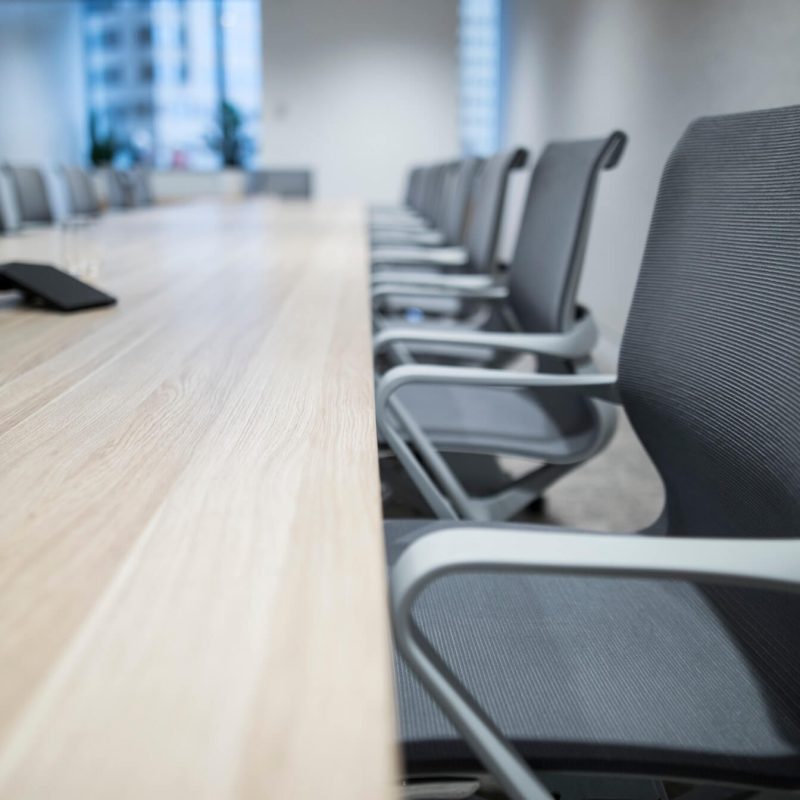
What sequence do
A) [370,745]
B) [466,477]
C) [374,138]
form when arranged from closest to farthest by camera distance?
[370,745] < [466,477] < [374,138]

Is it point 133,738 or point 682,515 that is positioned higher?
point 133,738

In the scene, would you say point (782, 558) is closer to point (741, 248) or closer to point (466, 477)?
point (741, 248)

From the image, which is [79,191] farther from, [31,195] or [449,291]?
[449,291]

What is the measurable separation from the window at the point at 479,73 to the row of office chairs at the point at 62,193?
3663 millimetres

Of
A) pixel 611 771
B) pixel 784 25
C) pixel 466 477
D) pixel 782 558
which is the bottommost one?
pixel 466 477

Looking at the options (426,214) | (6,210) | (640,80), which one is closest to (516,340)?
(6,210)

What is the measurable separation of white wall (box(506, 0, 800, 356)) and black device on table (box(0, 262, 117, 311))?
70.3 inches

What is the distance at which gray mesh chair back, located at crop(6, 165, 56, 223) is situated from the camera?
3828 mm

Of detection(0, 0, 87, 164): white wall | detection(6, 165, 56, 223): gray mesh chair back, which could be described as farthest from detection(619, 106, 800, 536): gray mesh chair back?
detection(0, 0, 87, 164): white wall

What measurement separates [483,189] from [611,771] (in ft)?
5.90

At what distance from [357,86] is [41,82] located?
9.15 ft

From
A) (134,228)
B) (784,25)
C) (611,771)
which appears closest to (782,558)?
(611,771)

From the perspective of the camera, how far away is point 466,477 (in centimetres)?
153

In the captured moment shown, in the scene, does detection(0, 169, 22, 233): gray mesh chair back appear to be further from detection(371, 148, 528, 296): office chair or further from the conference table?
the conference table
